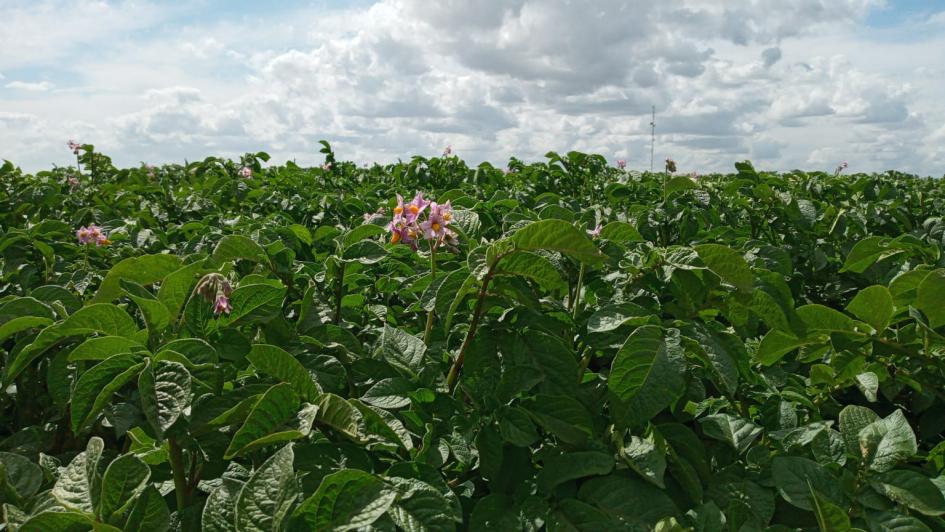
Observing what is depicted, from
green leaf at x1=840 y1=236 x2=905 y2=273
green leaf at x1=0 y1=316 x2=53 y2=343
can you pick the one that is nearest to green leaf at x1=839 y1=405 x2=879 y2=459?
green leaf at x1=840 y1=236 x2=905 y2=273

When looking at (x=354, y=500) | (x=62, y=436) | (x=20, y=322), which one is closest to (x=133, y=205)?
(x=62, y=436)

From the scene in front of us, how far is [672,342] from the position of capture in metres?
1.53

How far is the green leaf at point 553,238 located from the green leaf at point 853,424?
72cm

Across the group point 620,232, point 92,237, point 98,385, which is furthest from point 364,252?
point 92,237

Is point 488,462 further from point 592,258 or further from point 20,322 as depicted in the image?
point 20,322

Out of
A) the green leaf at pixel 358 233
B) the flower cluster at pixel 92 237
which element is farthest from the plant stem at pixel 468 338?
the flower cluster at pixel 92 237

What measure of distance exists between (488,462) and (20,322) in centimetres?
106

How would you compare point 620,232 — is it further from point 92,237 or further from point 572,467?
point 92,237

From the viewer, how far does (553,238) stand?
4.71 feet

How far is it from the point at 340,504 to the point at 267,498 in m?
0.11

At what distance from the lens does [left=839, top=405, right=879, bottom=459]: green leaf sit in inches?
64.0

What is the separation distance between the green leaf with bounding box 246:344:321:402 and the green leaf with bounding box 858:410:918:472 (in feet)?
3.92

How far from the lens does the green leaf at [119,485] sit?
1.23 metres

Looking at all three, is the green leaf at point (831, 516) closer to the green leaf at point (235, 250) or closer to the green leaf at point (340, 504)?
the green leaf at point (340, 504)
